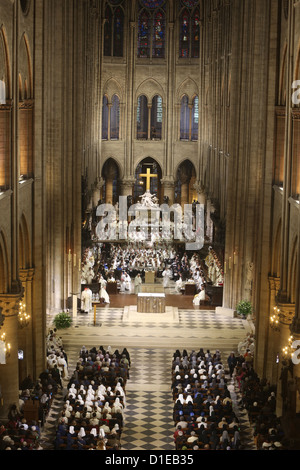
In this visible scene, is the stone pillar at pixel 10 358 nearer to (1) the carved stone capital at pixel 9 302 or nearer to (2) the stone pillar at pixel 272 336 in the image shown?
(1) the carved stone capital at pixel 9 302

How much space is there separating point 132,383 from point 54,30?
20.1m

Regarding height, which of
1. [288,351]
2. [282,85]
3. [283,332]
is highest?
[282,85]

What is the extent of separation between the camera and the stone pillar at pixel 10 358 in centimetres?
3313

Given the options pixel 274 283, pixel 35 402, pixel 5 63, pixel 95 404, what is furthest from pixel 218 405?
pixel 5 63

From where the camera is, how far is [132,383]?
39.2 meters

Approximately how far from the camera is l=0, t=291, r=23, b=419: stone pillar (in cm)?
3313

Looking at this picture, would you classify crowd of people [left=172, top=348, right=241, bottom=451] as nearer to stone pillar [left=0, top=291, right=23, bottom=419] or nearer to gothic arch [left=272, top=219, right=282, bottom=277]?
gothic arch [left=272, top=219, right=282, bottom=277]

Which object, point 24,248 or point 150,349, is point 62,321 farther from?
point 24,248

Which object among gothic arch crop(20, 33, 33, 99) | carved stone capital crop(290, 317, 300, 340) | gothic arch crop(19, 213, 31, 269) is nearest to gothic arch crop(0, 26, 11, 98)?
gothic arch crop(20, 33, 33, 99)

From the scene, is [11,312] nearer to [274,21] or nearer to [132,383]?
[132,383]

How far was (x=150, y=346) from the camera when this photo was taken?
45.3 metres

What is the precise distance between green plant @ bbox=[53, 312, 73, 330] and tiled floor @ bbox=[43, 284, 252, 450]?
39cm

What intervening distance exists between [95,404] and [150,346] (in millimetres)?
12317
